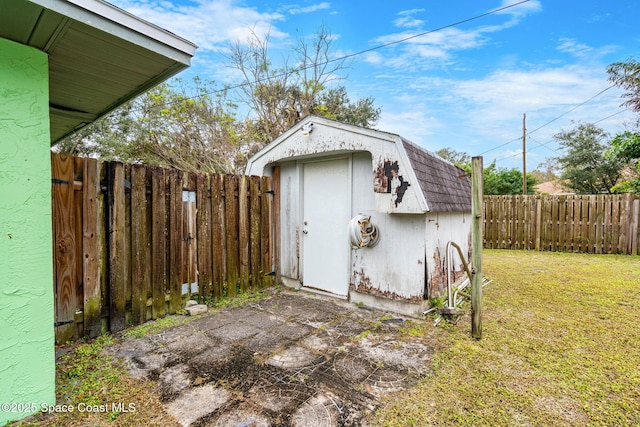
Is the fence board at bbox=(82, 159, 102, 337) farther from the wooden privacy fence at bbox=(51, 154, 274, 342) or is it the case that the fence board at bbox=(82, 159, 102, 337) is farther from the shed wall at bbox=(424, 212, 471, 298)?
the shed wall at bbox=(424, 212, 471, 298)

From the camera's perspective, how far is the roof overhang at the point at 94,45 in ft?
5.32

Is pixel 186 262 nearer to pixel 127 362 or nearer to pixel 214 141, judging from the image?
pixel 127 362

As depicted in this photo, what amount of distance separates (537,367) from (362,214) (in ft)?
8.05

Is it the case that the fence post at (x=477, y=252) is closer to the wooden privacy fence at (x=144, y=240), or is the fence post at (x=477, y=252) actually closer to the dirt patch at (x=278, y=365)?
the dirt patch at (x=278, y=365)

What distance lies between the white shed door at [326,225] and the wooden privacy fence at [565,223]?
7372 mm

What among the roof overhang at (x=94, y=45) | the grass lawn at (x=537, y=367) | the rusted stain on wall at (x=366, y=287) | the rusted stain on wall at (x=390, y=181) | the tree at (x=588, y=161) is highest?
the tree at (x=588, y=161)

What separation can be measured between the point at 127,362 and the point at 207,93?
11.6m

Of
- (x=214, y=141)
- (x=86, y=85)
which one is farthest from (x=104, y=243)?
(x=214, y=141)

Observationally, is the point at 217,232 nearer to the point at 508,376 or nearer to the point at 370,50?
the point at 508,376

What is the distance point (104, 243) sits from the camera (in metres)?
3.05

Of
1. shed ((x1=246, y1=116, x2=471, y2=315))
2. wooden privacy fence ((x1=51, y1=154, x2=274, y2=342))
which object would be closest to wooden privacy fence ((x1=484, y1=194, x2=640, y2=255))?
shed ((x1=246, y1=116, x2=471, y2=315))

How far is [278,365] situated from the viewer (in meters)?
2.47

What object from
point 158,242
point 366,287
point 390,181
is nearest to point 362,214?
point 390,181

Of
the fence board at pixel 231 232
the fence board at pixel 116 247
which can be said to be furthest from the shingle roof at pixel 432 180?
the fence board at pixel 116 247
